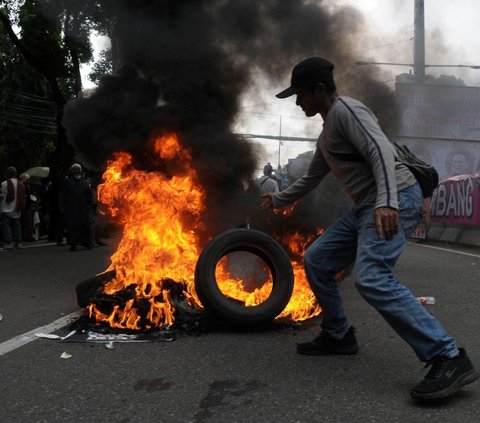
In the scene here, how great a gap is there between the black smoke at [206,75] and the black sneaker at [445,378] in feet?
10.8

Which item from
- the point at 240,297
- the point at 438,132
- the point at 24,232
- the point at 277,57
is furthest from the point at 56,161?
the point at 438,132

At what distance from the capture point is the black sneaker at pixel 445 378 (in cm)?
287

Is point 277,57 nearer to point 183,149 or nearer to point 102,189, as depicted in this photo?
point 183,149

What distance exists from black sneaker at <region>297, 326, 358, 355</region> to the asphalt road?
0.07 metres

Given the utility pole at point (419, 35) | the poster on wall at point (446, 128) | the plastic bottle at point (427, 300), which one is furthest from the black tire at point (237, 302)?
the poster on wall at point (446, 128)

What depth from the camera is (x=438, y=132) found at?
95.3 feet

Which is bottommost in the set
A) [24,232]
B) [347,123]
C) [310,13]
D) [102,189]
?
[24,232]

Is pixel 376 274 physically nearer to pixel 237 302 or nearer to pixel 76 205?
pixel 237 302

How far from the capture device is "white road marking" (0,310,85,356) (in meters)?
4.19

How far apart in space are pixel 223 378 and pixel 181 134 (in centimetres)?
349

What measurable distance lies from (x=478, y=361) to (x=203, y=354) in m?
1.83

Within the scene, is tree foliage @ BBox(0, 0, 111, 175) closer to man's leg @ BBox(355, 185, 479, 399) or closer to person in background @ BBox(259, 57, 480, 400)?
person in background @ BBox(259, 57, 480, 400)

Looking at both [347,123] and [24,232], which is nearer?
[347,123]

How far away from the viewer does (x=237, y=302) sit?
4703 millimetres
